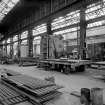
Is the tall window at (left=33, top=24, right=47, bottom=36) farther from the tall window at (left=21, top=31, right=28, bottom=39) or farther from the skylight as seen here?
the skylight

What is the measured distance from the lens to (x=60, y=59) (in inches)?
299

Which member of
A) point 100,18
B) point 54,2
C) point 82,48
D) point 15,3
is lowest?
point 82,48

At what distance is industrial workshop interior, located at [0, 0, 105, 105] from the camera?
312 centimetres

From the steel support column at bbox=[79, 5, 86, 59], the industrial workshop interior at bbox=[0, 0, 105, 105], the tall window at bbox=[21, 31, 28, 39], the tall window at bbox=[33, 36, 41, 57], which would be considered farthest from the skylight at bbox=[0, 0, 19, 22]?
the steel support column at bbox=[79, 5, 86, 59]

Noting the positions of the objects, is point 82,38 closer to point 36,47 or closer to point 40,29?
point 40,29

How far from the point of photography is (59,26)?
507 inches

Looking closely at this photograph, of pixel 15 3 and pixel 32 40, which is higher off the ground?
Result: pixel 15 3

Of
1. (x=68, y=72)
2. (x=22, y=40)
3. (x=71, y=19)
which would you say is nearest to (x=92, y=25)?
(x=71, y=19)

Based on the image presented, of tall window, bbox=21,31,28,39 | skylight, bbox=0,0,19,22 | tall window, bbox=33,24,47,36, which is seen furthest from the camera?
tall window, bbox=21,31,28,39

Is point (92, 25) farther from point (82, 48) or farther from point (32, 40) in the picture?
point (32, 40)

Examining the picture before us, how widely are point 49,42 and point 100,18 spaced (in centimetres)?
429

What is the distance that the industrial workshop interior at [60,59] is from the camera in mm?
3115

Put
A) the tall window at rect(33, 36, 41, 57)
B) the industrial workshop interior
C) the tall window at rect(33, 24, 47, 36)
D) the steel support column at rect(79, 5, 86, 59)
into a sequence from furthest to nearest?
the tall window at rect(33, 36, 41, 57)
the tall window at rect(33, 24, 47, 36)
the steel support column at rect(79, 5, 86, 59)
the industrial workshop interior

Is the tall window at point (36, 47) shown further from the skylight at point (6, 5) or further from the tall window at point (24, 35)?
the skylight at point (6, 5)
